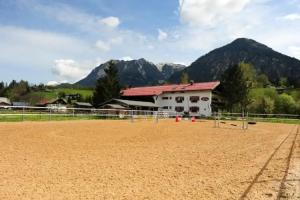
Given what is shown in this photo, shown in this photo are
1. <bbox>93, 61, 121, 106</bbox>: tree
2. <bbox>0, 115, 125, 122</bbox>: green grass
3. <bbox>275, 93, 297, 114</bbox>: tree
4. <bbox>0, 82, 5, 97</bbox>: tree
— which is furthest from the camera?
<bbox>0, 82, 5, 97</bbox>: tree

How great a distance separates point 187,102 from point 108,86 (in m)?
17.8

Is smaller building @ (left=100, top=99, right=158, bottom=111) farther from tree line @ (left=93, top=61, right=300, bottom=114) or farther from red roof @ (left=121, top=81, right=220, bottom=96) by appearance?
red roof @ (left=121, top=81, right=220, bottom=96)

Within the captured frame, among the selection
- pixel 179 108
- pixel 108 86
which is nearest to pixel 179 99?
pixel 179 108

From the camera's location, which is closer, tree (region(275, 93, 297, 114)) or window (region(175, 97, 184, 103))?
window (region(175, 97, 184, 103))

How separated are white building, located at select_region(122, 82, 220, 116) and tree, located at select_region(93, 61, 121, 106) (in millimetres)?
6700

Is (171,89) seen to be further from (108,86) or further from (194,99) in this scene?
(108,86)

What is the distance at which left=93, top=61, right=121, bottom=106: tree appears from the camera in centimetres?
7344

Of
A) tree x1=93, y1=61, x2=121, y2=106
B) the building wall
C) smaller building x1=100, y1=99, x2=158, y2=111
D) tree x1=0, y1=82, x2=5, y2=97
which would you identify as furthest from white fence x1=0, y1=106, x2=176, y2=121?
tree x1=0, y1=82, x2=5, y2=97

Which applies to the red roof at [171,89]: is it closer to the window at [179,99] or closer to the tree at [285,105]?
the window at [179,99]

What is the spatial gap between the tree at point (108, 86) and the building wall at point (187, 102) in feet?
32.2

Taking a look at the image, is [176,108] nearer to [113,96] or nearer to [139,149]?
[113,96]

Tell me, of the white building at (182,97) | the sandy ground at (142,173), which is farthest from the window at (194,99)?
the sandy ground at (142,173)

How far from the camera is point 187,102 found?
7325 centimetres

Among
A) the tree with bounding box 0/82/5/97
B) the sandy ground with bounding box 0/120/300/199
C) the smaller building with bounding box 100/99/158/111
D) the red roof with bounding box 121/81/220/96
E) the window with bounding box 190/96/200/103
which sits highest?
the tree with bounding box 0/82/5/97
